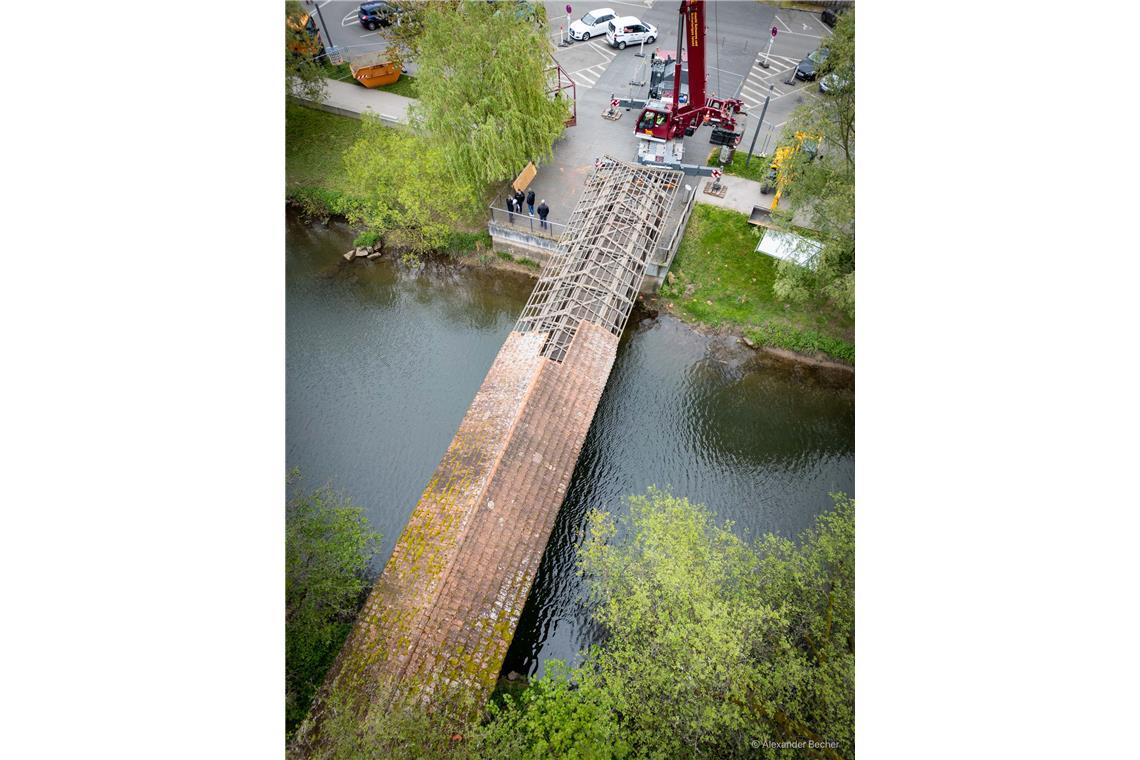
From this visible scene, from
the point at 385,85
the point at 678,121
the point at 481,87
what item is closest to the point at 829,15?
the point at 678,121

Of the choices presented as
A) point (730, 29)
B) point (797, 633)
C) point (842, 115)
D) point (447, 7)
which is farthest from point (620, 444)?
point (730, 29)

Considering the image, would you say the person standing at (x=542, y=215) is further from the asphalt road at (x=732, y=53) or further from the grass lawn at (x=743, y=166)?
the asphalt road at (x=732, y=53)

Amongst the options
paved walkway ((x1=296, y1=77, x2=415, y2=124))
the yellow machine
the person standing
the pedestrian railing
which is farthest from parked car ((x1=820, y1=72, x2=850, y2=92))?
paved walkway ((x1=296, y1=77, x2=415, y2=124))

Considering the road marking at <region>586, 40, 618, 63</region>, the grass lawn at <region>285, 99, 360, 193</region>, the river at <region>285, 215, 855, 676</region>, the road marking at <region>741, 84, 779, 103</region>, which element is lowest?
the river at <region>285, 215, 855, 676</region>

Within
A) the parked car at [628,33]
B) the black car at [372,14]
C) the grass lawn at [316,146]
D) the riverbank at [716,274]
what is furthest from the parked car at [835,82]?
the black car at [372,14]

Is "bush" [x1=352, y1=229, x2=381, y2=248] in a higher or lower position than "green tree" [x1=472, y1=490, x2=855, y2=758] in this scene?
lower

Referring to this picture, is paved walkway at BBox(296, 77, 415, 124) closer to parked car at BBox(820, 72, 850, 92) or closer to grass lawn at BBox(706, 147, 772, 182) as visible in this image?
grass lawn at BBox(706, 147, 772, 182)
